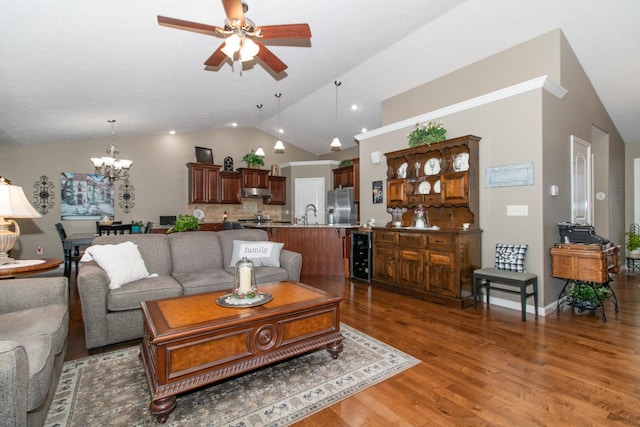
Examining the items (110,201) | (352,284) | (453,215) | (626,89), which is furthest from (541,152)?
(110,201)

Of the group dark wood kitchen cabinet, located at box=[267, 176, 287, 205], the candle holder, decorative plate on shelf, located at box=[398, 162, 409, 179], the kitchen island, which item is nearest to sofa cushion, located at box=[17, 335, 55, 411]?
the candle holder

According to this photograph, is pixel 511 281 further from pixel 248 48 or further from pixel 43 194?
pixel 43 194

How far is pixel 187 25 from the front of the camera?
2363 mm

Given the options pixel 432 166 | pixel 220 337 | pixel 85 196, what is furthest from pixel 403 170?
pixel 85 196

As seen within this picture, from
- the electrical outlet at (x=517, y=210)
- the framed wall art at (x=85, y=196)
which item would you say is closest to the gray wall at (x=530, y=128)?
the electrical outlet at (x=517, y=210)

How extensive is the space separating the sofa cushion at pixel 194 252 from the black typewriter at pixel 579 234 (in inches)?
163

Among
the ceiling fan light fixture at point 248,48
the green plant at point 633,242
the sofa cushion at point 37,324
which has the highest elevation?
the ceiling fan light fixture at point 248,48

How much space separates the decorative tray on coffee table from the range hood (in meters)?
6.19

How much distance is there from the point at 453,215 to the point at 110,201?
7.02 metres

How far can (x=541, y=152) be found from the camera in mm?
3535

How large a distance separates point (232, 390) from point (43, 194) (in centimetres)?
667

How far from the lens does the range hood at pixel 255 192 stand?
838 cm

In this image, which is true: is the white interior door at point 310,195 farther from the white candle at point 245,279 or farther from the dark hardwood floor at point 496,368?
the white candle at point 245,279

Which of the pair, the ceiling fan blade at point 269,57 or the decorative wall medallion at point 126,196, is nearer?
the ceiling fan blade at point 269,57
